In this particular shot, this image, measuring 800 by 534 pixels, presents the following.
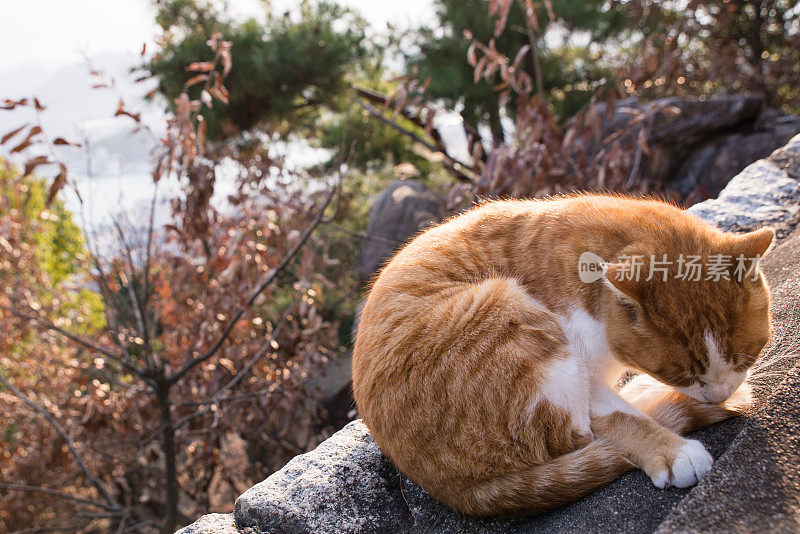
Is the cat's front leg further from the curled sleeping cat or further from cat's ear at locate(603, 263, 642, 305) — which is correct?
cat's ear at locate(603, 263, 642, 305)

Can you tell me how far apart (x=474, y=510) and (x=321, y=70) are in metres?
5.89

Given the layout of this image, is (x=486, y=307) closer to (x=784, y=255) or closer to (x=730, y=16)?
(x=784, y=255)

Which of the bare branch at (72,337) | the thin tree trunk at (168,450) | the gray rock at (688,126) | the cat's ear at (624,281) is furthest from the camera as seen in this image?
the gray rock at (688,126)

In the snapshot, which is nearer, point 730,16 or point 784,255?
point 784,255

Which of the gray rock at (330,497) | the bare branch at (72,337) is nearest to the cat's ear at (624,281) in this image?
the gray rock at (330,497)

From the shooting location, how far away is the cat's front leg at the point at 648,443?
1517 millimetres

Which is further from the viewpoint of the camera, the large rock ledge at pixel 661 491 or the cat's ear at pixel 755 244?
the cat's ear at pixel 755 244

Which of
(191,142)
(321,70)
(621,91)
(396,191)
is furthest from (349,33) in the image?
(191,142)

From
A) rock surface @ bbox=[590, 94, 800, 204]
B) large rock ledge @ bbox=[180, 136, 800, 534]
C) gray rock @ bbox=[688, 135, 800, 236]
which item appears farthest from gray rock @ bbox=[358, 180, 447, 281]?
large rock ledge @ bbox=[180, 136, 800, 534]

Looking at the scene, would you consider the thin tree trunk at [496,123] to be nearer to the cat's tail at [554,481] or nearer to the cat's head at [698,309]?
the cat's head at [698,309]

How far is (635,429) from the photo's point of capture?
1657 millimetres

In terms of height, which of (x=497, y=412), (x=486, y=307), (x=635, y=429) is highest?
(x=486, y=307)

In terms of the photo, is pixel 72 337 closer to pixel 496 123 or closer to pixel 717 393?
pixel 717 393

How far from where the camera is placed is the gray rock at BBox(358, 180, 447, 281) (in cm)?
693
